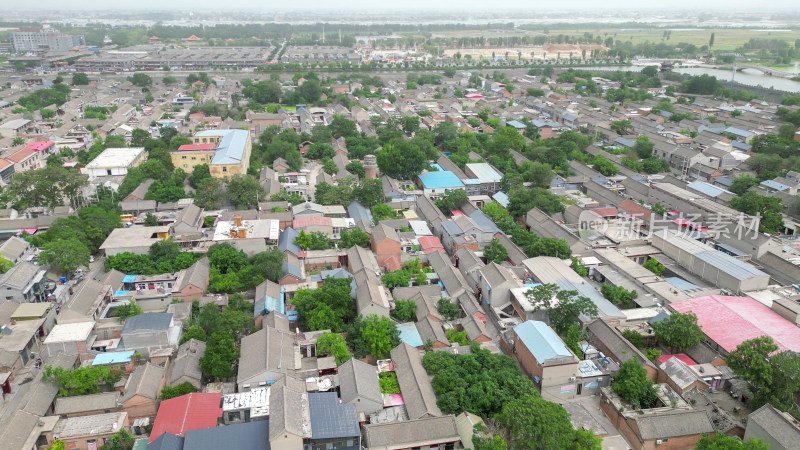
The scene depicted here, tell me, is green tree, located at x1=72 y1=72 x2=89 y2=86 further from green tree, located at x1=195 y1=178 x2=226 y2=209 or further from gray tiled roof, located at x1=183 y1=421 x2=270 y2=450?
gray tiled roof, located at x1=183 y1=421 x2=270 y2=450

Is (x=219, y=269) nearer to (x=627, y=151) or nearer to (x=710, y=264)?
(x=710, y=264)

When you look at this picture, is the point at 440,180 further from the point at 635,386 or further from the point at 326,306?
the point at 635,386

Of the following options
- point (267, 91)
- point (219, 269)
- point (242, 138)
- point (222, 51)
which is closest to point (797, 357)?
point (219, 269)

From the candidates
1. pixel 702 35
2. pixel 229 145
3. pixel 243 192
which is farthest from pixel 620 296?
pixel 702 35

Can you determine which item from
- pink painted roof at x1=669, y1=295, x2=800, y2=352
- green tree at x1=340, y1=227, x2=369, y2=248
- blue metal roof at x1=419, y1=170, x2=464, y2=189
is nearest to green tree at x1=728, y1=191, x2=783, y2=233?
pink painted roof at x1=669, y1=295, x2=800, y2=352

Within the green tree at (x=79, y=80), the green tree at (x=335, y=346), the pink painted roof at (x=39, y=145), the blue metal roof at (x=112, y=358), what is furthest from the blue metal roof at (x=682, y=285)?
the green tree at (x=79, y=80)

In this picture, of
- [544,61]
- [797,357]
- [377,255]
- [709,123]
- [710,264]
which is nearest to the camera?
[797,357]

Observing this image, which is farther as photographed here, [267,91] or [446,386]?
[267,91]
